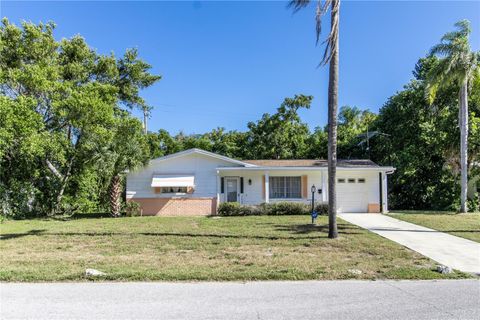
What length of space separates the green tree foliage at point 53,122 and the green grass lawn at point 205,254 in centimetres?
559

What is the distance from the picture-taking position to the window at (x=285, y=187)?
21.1 meters

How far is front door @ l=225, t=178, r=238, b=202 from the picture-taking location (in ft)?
69.3

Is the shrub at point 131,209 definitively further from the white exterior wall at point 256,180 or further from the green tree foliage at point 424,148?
the green tree foliage at point 424,148

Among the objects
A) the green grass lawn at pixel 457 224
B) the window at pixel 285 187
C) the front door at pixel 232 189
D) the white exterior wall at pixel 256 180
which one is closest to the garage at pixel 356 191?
the white exterior wall at pixel 256 180

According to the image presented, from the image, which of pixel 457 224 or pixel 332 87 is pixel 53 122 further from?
pixel 457 224

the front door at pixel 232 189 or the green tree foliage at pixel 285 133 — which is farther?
the green tree foliage at pixel 285 133

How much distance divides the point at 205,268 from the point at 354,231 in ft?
23.3

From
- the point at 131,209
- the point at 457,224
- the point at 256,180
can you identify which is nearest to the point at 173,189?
the point at 131,209

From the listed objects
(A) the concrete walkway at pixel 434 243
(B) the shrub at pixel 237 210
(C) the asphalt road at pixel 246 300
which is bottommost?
(C) the asphalt road at pixel 246 300

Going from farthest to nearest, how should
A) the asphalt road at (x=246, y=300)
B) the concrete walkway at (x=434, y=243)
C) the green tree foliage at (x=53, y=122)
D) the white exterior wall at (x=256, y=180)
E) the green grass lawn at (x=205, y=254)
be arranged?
the white exterior wall at (x=256, y=180), the green tree foliage at (x=53, y=122), the concrete walkway at (x=434, y=243), the green grass lawn at (x=205, y=254), the asphalt road at (x=246, y=300)

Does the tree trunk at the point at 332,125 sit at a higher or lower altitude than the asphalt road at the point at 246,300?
higher

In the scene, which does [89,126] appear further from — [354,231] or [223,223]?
[354,231]

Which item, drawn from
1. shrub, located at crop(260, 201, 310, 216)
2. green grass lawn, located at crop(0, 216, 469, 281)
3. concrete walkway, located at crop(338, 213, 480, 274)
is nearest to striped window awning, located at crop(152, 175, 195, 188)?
shrub, located at crop(260, 201, 310, 216)

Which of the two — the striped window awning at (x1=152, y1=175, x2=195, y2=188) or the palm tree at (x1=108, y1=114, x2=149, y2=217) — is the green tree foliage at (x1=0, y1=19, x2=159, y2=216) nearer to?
the palm tree at (x1=108, y1=114, x2=149, y2=217)
